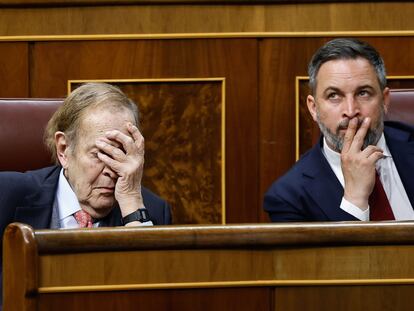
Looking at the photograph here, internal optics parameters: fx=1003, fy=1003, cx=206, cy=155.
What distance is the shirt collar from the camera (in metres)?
1.12

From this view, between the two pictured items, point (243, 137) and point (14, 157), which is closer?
point (14, 157)

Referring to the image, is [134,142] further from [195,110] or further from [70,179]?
[195,110]

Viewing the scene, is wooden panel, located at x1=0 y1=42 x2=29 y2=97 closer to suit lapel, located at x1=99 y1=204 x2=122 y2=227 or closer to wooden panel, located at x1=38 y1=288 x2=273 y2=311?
suit lapel, located at x1=99 y1=204 x2=122 y2=227

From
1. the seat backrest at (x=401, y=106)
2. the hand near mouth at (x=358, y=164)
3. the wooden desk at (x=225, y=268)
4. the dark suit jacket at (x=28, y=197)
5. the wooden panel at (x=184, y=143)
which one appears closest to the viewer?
the wooden desk at (x=225, y=268)

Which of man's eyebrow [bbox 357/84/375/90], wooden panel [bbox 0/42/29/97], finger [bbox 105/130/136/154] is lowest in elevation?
finger [bbox 105/130/136/154]

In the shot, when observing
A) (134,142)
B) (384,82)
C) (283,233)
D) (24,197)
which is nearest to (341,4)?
(384,82)

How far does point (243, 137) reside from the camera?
56.5 inches

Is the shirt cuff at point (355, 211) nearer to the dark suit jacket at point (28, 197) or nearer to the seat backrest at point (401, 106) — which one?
the seat backrest at point (401, 106)

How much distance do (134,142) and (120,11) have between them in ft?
1.19

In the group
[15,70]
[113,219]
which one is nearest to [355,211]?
[113,219]

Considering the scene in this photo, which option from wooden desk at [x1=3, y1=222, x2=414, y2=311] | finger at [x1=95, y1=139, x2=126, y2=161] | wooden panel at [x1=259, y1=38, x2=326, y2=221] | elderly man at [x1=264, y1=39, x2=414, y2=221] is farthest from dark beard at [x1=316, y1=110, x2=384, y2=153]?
wooden desk at [x1=3, y1=222, x2=414, y2=311]

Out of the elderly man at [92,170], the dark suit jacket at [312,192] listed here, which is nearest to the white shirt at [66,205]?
the elderly man at [92,170]

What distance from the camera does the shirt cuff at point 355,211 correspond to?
1164mm

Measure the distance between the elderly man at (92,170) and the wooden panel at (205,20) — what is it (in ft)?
0.99
